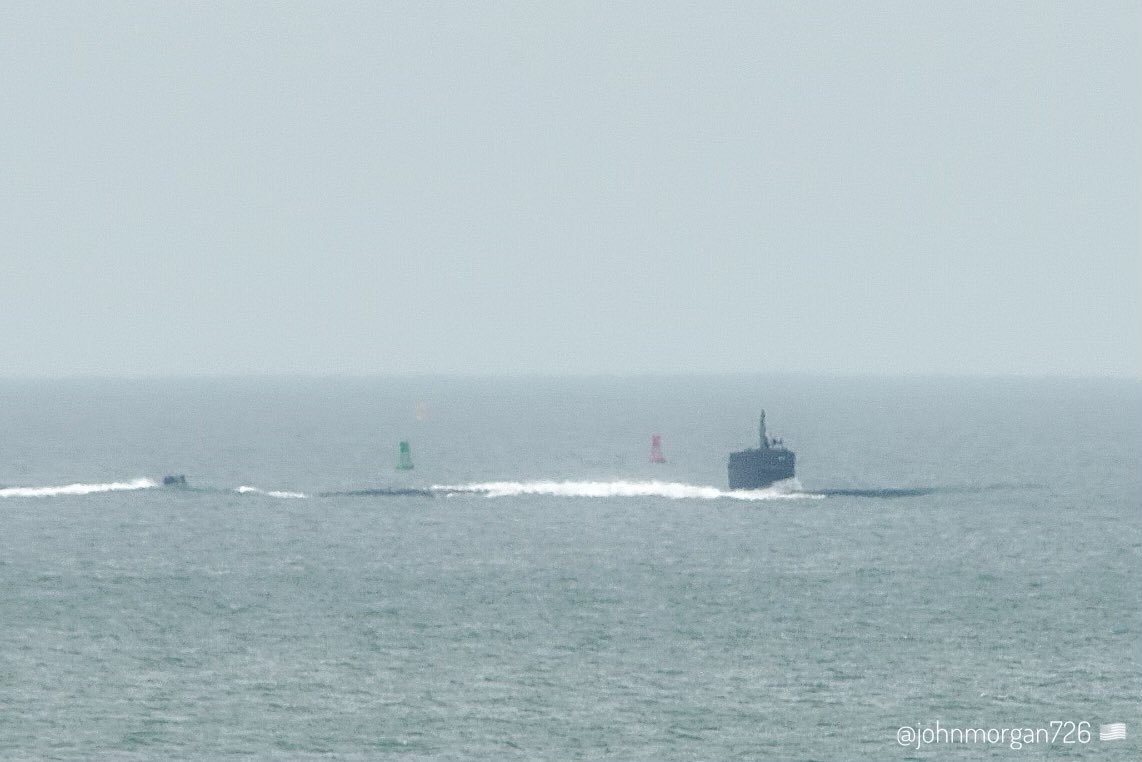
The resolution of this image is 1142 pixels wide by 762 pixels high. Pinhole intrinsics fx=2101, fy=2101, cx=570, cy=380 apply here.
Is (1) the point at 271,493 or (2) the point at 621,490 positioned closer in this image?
(1) the point at 271,493

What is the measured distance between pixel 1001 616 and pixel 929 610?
10.7ft

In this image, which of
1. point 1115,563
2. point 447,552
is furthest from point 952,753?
point 447,552

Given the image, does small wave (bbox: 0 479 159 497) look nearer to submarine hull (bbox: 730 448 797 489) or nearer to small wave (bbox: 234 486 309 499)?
Result: small wave (bbox: 234 486 309 499)

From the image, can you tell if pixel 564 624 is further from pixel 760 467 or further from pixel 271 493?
pixel 271 493

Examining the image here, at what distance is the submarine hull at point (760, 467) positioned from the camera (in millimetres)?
138625

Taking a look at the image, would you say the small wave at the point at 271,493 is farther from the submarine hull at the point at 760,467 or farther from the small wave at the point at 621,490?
the submarine hull at the point at 760,467

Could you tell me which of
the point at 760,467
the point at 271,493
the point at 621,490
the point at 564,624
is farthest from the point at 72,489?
the point at 564,624

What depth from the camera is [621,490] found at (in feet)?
497

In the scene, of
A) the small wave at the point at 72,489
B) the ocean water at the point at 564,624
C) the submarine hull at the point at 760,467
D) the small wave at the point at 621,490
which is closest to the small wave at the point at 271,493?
the ocean water at the point at 564,624

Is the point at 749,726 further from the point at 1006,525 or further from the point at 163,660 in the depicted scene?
the point at 1006,525

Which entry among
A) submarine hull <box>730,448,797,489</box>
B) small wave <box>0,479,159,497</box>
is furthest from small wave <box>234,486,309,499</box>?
submarine hull <box>730,448,797,489</box>

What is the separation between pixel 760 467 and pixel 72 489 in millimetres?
47965

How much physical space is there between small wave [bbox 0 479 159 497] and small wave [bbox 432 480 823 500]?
21487 mm

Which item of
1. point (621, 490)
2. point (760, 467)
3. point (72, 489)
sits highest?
point (760, 467)
